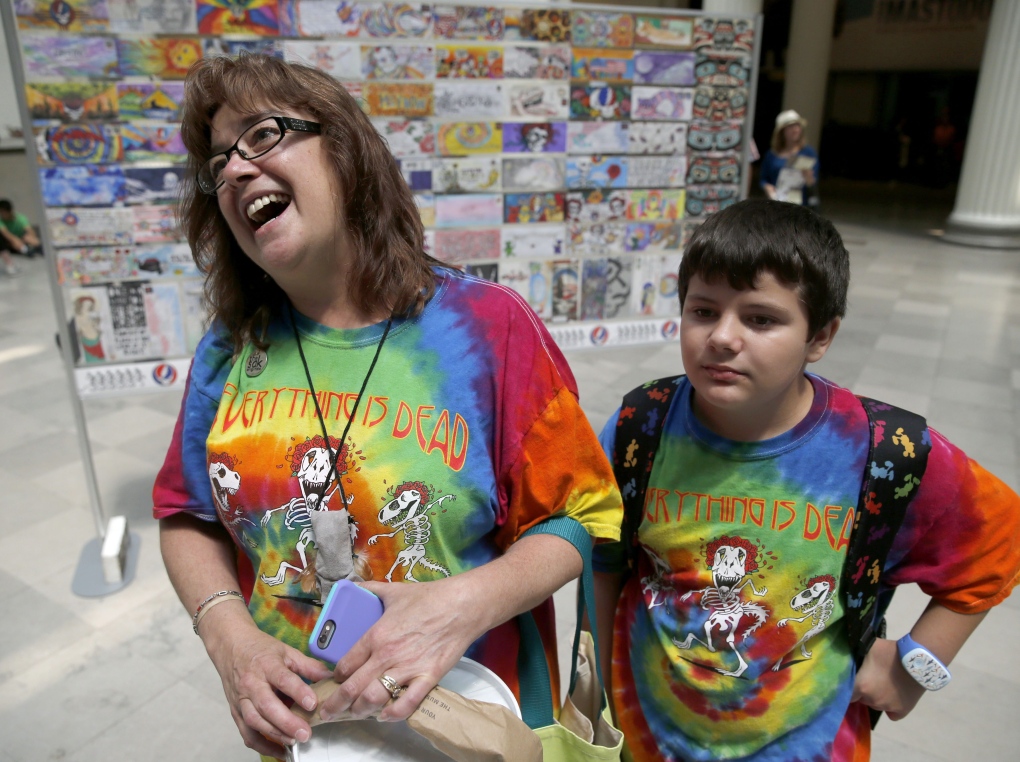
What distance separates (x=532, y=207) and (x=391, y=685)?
256 cm

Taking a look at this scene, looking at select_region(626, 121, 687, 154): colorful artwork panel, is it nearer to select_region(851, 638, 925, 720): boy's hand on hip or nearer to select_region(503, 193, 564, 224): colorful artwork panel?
select_region(503, 193, 564, 224): colorful artwork panel

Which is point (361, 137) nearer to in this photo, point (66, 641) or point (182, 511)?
point (182, 511)

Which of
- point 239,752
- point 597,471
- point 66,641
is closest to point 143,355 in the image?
point 66,641

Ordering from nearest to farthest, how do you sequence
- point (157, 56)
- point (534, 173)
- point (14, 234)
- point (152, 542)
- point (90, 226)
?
point (157, 56) < point (90, 226) < point (534, 173) < point (152, 542) < point (14, 234)

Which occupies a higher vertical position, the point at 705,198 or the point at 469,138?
the point at 469,138

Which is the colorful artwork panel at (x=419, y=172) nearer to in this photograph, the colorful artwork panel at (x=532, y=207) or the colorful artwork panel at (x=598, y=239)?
the colorful artwork panel at (x=532, y=207)

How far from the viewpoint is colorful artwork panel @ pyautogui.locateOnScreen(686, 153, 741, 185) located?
3.32 metres

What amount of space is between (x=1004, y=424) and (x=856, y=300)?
341 cm

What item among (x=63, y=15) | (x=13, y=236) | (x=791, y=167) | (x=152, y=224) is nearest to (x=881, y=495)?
(x=152, y=224)

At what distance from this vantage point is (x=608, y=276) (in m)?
3.39

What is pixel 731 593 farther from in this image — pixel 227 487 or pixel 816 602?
pixel 227 487

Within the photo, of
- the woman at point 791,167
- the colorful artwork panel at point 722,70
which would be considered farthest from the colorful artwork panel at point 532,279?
the woman at point 791,167

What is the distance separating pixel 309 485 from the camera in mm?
1091

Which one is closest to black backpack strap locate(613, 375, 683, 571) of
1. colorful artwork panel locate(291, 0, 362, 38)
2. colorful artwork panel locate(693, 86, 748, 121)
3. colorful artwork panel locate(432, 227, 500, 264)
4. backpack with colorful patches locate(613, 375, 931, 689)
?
backpack with colorful patches locate(613, 375, 931, 689)
